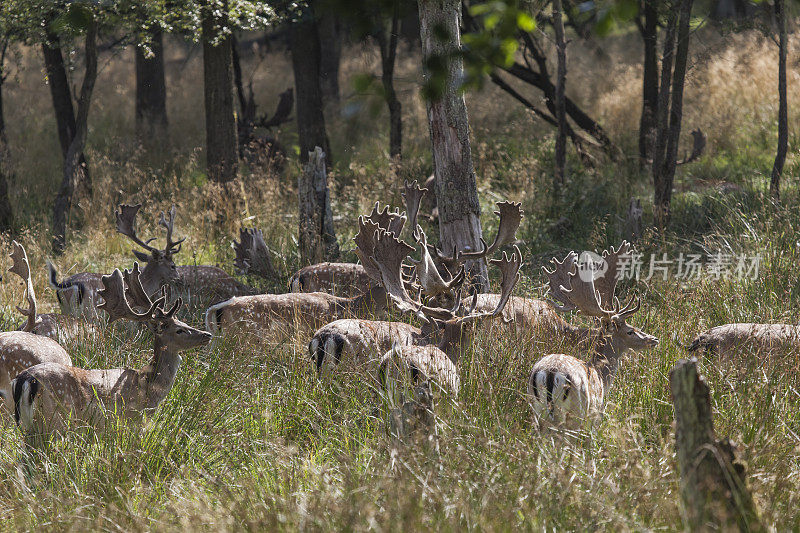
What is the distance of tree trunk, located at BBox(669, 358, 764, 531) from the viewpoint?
9.98 ft

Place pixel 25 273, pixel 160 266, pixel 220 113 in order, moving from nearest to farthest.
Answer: pixel 25 273, pixel 160 266, pixel 220 113

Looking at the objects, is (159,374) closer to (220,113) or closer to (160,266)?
(160,266)

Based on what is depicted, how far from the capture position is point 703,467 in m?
3.16

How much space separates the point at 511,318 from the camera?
5746 mm

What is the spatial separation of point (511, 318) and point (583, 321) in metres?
1.28

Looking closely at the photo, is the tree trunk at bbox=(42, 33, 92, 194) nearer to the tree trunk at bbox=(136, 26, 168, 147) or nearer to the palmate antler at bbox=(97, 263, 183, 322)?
the tree trunk at bbox=(136, 26, 168, 147)

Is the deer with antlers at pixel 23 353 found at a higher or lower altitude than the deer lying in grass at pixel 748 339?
higher

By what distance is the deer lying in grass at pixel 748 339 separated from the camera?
17.6ft

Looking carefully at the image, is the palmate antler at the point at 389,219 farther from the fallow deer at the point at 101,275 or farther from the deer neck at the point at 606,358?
the deer neck at the point at 606,358

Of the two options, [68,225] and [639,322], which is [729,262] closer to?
[639,322]

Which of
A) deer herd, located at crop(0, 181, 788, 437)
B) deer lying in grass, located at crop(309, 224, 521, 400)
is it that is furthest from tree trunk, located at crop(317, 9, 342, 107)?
deer lying in grass, located at crop(309, 224, 521, 400)

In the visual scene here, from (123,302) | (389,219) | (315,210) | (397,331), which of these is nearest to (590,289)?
(397,331)

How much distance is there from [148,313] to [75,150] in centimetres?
649

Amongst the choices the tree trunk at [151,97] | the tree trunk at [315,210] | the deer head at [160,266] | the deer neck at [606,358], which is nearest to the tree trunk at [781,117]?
the tree trunk at [315,210]
